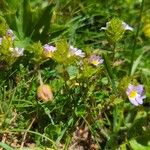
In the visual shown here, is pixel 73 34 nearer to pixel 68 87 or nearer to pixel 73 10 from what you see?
pixel 73 10

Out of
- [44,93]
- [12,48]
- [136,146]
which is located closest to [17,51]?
[12,48]

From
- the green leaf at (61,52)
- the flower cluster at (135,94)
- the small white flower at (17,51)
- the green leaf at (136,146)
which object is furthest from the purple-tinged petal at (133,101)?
the small white flower at (17,51)

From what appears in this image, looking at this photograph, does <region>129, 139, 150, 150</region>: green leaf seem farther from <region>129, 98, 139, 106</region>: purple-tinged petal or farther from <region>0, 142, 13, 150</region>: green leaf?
<region>0, 142, 13, 150</region>: green leaf

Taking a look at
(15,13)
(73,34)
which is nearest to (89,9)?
(73,34)

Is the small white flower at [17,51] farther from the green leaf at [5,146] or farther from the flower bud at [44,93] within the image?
the green leaf at [5,146]

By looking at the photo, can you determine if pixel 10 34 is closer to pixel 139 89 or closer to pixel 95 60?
pixel 95 60
